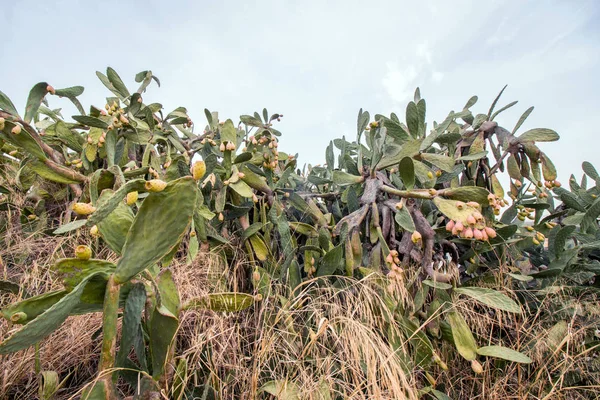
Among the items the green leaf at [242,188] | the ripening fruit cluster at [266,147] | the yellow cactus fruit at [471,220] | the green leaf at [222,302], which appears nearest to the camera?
the green leaf at [222,302]

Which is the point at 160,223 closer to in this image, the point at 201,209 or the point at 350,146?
the point at 201,209

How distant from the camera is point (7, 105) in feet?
3.77

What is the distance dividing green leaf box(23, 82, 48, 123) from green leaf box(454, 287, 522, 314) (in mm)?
1414

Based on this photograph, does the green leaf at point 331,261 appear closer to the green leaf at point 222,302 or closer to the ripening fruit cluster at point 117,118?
the green leaf at point 222,302

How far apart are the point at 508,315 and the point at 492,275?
0.14 metres

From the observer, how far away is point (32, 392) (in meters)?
0.98

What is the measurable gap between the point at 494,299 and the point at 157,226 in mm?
923

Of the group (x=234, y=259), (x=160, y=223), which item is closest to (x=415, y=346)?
(x=234, y=259)

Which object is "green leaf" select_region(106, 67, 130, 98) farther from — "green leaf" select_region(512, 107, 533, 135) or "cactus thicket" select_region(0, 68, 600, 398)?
"green leaf" select_region(512, 107, 533, 135)

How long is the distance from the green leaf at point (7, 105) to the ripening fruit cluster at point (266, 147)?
766 mm

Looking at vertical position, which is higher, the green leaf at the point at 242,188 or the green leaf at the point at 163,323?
the green leaf at the point at 242,188

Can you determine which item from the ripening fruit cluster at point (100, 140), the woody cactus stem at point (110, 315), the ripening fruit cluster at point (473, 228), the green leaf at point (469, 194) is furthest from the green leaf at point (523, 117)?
the ripening fruit cluster at point (100, 140)

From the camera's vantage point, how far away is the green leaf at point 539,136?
1.28m

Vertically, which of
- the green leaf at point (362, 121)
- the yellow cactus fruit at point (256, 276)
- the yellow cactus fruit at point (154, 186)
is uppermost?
the green leaf at point (362, 121)
